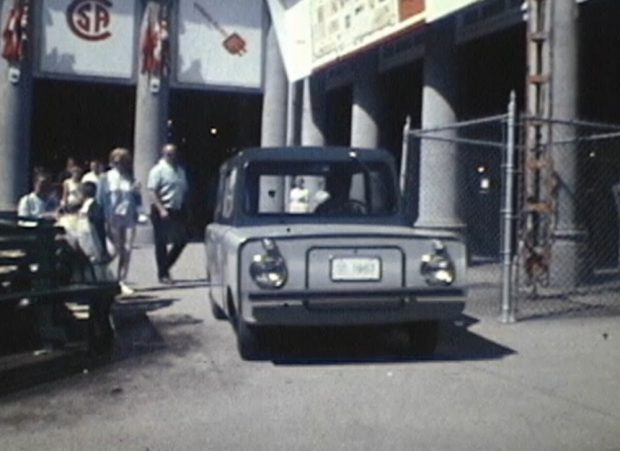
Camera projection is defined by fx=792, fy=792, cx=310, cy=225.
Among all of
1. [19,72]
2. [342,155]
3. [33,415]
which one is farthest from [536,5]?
[19,72]

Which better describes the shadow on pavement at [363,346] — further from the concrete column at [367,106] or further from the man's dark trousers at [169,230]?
the concrete column at [367,106]

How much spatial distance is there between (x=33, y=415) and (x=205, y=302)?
451 centimetres

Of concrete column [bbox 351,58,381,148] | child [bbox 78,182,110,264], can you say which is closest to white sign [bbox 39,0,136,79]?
concrete column [bbox 351,58,381,148]

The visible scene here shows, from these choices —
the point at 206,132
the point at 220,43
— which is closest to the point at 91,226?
the point at 220,43

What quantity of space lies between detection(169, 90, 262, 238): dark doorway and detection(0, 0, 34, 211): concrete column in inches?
280

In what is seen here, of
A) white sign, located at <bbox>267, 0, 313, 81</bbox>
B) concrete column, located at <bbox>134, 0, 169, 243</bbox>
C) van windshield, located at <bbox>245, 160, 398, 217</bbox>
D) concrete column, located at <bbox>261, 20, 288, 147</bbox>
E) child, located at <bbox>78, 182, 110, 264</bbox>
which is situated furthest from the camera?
concrete column, located at <bbox>261, 20, 288, 147</bbox>

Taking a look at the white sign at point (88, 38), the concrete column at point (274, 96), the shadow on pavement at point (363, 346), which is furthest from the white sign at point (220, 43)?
the shadow on pavement at point (363, 346)

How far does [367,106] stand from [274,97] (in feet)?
10.6

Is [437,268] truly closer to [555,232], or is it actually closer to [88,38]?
[555,232]

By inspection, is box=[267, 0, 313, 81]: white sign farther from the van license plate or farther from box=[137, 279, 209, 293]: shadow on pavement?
the van license plate

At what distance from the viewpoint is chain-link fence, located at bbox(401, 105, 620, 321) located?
27.5ft

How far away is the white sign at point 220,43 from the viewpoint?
18797mm

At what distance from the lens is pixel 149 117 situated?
1802 centimetres

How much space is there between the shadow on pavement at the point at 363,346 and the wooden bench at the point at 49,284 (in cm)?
138
